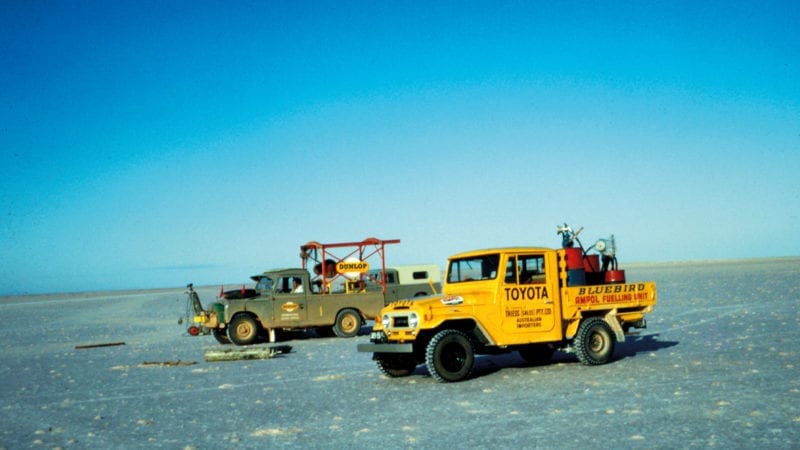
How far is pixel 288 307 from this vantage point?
67.8 ft

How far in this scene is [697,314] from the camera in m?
22.8

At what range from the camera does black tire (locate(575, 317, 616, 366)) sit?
41.5ft

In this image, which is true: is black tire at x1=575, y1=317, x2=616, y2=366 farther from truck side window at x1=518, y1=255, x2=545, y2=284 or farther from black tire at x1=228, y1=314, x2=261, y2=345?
black tire at x1=228, y1=314, x2=261, y2=345

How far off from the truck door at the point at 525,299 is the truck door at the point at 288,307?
976 cm

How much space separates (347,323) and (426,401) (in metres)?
11.5

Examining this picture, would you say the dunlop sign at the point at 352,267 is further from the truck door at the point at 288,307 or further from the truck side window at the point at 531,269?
the truck side window at the point at 531,269

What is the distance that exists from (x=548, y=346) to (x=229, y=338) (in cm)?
1125

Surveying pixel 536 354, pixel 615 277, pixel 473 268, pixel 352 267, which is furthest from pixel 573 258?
pixel 352 267

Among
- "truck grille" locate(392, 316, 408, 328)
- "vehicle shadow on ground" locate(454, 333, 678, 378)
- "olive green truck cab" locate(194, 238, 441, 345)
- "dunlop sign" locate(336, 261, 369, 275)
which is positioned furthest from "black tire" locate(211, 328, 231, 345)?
"truck grille" locate(392, 316, 408, 328)

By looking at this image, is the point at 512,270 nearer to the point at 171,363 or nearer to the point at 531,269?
the point at 531,269

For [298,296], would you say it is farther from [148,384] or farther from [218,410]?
[218,410]

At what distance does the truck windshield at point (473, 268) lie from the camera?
40.9ft

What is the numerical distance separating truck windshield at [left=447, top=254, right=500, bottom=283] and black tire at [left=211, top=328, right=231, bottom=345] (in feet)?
34.8

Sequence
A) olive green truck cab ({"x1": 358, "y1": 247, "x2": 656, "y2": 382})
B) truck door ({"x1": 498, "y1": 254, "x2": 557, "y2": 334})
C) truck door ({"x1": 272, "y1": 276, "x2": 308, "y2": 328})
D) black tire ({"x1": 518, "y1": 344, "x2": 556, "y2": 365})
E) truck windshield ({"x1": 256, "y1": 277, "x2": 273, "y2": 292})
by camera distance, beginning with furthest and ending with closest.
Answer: truck windshield ({"x1": 256, "y1": 277, "x2": 273, "y2": 292}), truck door ({"x1": 272, "y1": 276, "x2": 308, "y2": 328}), black tire ({"x1": 518, "y1": 344, "x2": 556, "y2": 365}), truck door ({"x1": 498, "y1": 254, "x2": 557, "y2": 334}), olive green truck cab ({"x1": 358, "y1": 247, "x2": 656, "y2": 382})
